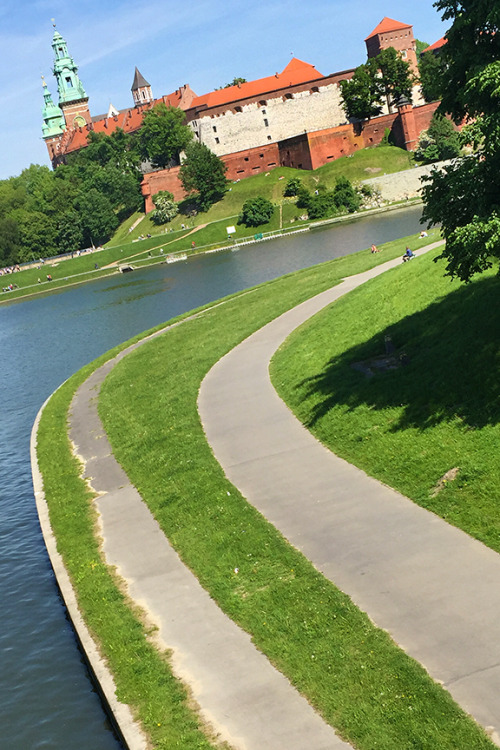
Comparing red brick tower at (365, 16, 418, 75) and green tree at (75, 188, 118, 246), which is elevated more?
red brick tower at (365, 16, 418, 75)

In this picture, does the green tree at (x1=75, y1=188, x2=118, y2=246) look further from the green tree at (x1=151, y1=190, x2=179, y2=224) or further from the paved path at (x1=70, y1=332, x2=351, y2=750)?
the paved path at (x1=70, y1=332, x2=351, y2=750)

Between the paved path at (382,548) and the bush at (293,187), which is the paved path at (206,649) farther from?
the bush at (293,187)

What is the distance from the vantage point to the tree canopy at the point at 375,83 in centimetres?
11194

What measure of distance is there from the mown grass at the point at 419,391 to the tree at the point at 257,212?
77.6 metres

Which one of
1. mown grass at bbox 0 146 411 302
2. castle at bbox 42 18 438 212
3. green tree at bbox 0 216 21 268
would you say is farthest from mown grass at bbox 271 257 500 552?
green tree at bbox 0 216 21 268

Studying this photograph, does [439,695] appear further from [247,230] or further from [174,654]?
[247,230]

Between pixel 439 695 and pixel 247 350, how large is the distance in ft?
65.8

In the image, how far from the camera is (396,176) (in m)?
102

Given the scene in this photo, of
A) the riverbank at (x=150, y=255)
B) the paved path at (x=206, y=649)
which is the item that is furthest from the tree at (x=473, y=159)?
the riverbank at (x=150, y=255)

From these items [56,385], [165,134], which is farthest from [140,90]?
[56,385]

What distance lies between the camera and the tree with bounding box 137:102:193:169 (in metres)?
124

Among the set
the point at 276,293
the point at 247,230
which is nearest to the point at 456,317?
the point at 276,293

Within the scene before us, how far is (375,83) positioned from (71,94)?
7473 cm

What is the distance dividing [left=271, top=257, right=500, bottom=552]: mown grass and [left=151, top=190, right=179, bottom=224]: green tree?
91142mm
